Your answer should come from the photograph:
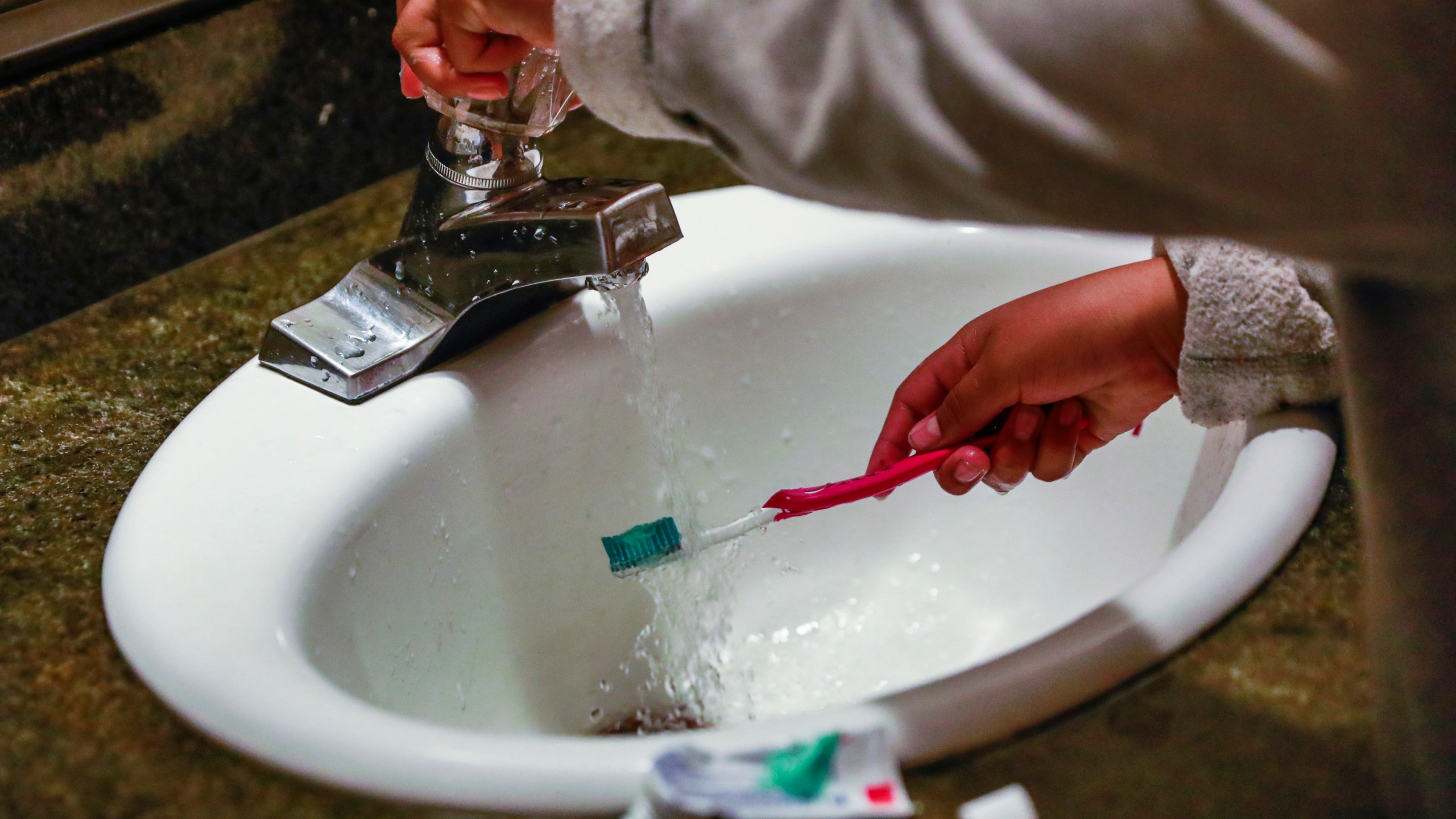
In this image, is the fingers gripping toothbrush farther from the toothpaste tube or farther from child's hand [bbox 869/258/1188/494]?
the toothpaste tube

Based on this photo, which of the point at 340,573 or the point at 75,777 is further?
the point at 340,573

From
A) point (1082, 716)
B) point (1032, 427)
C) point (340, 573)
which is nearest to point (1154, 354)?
point (1032, 427)

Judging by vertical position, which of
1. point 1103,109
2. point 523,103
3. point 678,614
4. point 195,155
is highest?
point 1103,109

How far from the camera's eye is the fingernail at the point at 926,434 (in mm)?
535

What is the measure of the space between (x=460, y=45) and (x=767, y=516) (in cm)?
23

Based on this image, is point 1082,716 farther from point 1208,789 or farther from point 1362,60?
point 1362,60

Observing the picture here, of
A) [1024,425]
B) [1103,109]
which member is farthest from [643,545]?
[1103,109]

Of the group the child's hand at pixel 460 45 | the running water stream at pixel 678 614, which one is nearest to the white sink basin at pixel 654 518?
the running water stream at pixel 678 614

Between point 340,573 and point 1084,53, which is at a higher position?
point 1084,53

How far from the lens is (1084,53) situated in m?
0.24

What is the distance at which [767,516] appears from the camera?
0.51 m

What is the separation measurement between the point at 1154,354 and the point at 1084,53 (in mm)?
287

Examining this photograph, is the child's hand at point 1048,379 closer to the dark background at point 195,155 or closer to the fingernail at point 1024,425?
the fingernail at point 1024,425

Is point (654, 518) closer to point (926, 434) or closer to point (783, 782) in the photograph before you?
point (926, 434)
